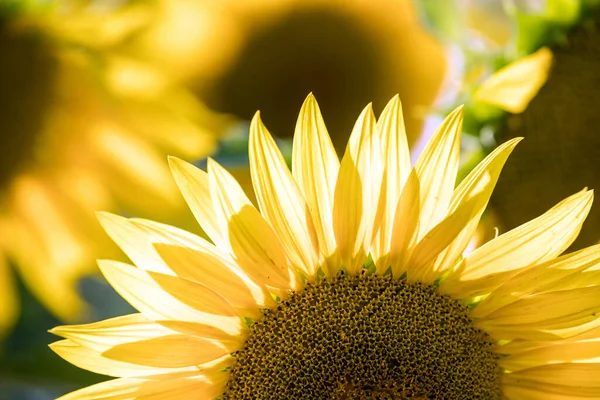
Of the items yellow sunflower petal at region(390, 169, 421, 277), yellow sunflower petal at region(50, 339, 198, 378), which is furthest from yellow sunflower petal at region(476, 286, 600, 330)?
yellow sunflower petal at region(50, 339, 198, 378)

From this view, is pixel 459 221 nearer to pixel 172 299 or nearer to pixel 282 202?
pixel 282 202

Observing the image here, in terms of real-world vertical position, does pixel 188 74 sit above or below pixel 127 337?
above

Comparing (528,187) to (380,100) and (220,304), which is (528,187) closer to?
(380,100)

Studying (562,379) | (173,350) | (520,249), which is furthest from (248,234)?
(562,379)

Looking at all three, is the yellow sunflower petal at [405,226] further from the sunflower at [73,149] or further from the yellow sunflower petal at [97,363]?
the sunflower at [73,149]

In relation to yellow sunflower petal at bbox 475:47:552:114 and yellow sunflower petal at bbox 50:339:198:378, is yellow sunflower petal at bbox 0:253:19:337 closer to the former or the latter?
yellow sunflower petal at bbox 50:339:198:378

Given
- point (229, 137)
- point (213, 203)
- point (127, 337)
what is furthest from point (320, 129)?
point (229, 137)
